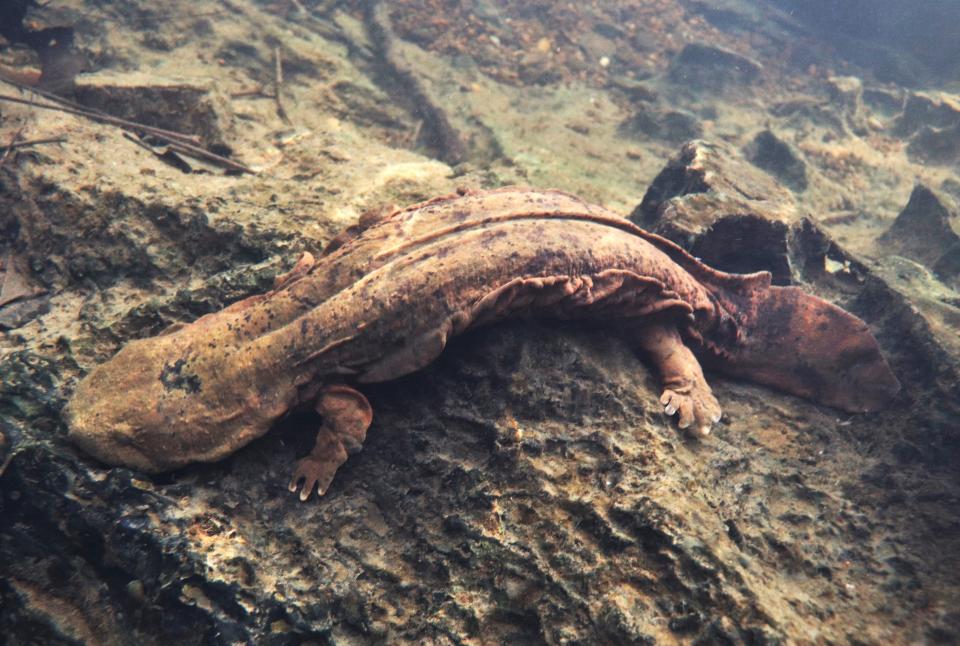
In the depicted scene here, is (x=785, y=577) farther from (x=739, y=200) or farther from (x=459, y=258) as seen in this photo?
(x=739, y=200)

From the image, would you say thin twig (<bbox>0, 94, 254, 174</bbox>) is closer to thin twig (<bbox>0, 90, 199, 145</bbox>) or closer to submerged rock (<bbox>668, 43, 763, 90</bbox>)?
thin twig (<bbox>0, 90, 199, 145</bbox>)

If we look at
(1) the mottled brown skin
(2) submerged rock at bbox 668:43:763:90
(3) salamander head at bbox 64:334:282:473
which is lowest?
(3) salamander head at bbox 64:334:282:473

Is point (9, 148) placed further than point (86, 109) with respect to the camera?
No

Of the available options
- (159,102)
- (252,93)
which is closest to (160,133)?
(159,102)

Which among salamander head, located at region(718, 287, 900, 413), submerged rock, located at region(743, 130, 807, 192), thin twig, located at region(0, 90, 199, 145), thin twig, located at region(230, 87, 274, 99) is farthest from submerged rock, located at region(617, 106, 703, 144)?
thin twig, located at region(0, 90, 199, 145)

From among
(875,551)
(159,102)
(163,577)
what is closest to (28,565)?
(163,577)

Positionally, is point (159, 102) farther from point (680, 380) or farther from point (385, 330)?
point (680, 380)
